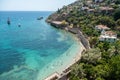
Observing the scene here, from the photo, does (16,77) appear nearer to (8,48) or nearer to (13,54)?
(13,54)

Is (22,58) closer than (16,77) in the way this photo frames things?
No

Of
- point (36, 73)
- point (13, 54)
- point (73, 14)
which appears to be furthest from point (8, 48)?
point (73, 14)

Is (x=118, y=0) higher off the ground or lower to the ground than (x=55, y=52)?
higher

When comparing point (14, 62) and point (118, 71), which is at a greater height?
point (118, 71)

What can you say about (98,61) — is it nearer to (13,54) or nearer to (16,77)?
(16,77)

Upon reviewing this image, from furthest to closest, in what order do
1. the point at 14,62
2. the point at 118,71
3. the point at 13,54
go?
1. the point at 13,54
2. the point at 14,62
3. the point at 118,71

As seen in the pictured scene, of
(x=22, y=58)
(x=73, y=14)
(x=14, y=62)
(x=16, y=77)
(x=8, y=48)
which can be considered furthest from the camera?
(x=73, y=14)

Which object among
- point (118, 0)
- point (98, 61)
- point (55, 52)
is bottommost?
point (55, 52)

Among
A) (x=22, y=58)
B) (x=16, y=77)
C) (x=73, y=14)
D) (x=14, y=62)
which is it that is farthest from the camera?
(x=73, y=14)

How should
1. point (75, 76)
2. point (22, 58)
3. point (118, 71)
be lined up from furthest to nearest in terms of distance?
point (22, 58)
point (75, 76)
point (118, 71)

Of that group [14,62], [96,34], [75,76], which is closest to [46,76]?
[75,76]
